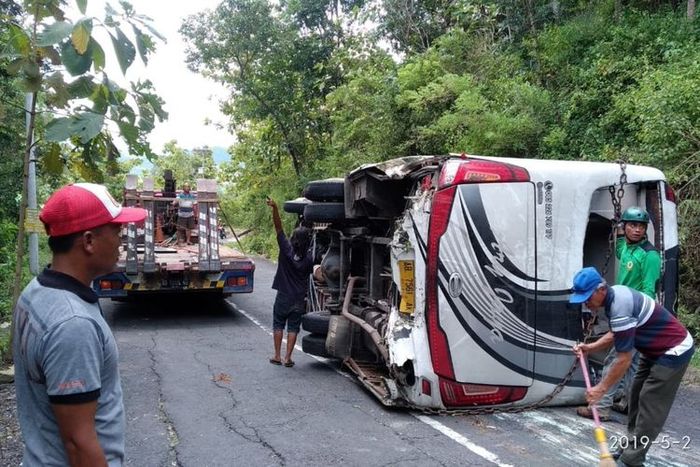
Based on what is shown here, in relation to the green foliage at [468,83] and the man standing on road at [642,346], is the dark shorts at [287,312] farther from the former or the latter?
the green foliage at [468,83]

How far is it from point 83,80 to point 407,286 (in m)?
3.14

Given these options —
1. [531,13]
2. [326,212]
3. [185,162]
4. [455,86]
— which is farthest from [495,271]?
[185,162]

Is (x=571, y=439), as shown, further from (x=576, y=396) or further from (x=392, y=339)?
(x=392, y=339)

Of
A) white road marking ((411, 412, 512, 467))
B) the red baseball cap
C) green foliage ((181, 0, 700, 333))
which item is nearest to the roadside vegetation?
green foliage ((181, 0, 700, 333))

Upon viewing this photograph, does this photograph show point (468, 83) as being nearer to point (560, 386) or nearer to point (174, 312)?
point (174, 312)

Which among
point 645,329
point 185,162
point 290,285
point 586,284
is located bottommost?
point 290,285

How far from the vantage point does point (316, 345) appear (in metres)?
7.08

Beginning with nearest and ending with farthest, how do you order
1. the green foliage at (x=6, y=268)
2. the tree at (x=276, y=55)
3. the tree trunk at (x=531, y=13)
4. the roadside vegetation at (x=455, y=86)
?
1. the roadside vegetation at (x=455, y=86)
2. the green foliage at (x=6, y=268)
3. the tree trunk at (x=531, y=13)
4. the tree at (x=276, y=55)

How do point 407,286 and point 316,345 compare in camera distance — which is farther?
point 316,345

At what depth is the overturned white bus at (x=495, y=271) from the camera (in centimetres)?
511

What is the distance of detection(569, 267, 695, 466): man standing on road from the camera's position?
383 cm

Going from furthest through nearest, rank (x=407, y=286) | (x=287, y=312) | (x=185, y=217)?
(x=185, y=217) → (x=287, y=312) → (x=407, y=286)

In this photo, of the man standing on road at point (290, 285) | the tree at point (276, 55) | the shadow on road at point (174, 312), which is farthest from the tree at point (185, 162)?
the man standing on road at point (290, 285)

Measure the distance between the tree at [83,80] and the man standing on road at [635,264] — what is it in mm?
3898
